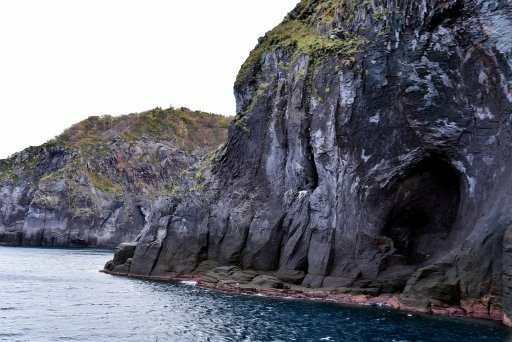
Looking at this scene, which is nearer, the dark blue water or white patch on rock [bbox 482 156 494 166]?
the dark blue water

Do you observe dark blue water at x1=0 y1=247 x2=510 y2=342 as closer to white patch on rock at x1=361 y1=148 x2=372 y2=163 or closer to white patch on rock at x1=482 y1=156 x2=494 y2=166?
white patch on rock at x1=482 y1=156 x2=494 y2=166

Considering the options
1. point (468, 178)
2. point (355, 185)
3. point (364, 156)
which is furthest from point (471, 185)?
point (355, 185)

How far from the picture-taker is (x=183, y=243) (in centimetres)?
5697

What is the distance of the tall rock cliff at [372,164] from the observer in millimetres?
36000

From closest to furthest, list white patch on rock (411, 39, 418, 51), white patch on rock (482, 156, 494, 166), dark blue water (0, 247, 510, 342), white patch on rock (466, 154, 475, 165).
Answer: dark blue water (0, 247, 510, 342)
white patch on rock (482, 156, 494, 166)
white patch on rock (466, 154, 475, 165)
white patch on rock (411, 39, 418, 51)

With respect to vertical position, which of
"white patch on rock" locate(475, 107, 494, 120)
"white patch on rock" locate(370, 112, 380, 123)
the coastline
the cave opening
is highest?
"white patch on rock" locate(370, 112, 380, 123)

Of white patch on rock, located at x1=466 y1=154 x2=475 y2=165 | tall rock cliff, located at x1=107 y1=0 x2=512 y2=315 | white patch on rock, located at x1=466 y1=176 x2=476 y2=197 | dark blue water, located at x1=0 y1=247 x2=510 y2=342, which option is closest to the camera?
dark blue water, located at x1=0 y1=247 x2=510 y2=342

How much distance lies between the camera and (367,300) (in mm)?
38938

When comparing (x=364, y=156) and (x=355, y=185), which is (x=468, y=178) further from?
(x=355, y=185)

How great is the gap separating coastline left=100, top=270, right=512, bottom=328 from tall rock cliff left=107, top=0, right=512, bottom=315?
53 cm

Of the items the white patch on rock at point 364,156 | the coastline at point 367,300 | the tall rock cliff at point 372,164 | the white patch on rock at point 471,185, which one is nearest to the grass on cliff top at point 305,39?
the tall rock cliff at point 372,164

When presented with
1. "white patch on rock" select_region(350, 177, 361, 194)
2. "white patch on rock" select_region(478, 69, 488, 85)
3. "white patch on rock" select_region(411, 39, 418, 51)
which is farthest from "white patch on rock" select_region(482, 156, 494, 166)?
"white patch on rock" select_region(411, 39, 418, 51)

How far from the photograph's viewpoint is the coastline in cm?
3206

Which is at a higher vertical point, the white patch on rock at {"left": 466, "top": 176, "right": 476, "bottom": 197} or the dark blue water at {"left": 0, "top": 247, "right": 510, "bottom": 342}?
the white patch on rock at {"left": 466, "top": 176, "right": 476, "bottom": 197}
